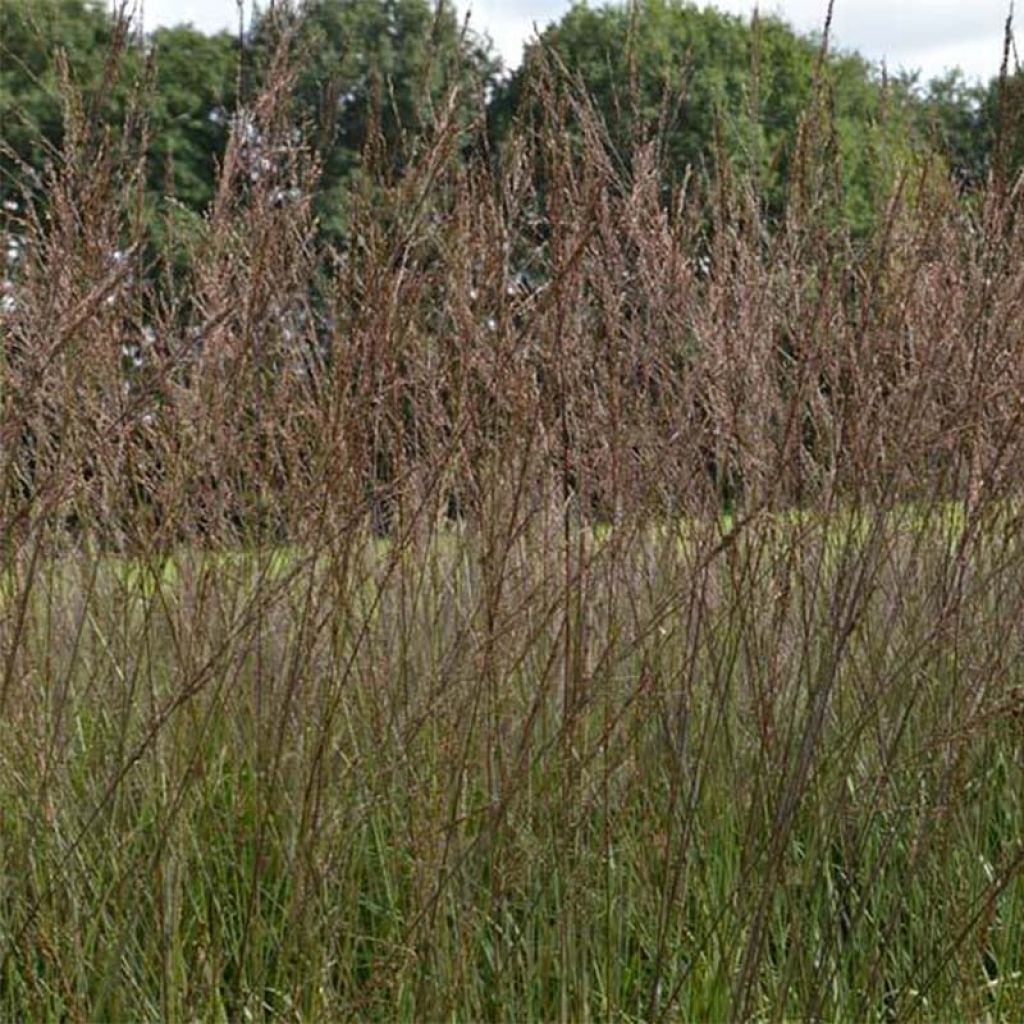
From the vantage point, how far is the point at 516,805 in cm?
208

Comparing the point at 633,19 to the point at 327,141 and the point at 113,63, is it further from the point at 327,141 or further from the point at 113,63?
the point at 113,63

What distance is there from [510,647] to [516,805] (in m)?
0.22

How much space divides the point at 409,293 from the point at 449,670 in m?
0.42

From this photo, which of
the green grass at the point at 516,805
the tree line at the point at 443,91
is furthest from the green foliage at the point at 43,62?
the green grass at the point at 516,805

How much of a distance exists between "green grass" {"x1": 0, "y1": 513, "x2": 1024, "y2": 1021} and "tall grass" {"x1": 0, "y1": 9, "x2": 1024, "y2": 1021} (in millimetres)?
15

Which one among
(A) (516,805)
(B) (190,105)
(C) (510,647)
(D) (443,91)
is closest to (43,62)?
(B) (190,105)

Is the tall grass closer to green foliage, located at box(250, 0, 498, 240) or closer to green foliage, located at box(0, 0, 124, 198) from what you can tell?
green foliage, located at box(250, 0, 498, 240)

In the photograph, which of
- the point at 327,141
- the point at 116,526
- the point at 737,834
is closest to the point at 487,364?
the point at 327,141

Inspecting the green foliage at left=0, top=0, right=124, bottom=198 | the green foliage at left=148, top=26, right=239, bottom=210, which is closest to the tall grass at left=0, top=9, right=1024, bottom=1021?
the green foliage at left=0, top=0, right=124, bottom=198

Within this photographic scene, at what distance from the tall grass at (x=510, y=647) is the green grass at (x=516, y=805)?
0.01 m

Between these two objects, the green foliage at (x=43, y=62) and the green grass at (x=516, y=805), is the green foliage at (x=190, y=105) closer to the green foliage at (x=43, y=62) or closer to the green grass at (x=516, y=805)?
the green foliage at (x=43, y=62)

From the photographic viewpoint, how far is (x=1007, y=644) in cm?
229

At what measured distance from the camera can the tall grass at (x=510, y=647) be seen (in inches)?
68.7

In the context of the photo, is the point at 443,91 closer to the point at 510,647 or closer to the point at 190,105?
the point at 510,647
